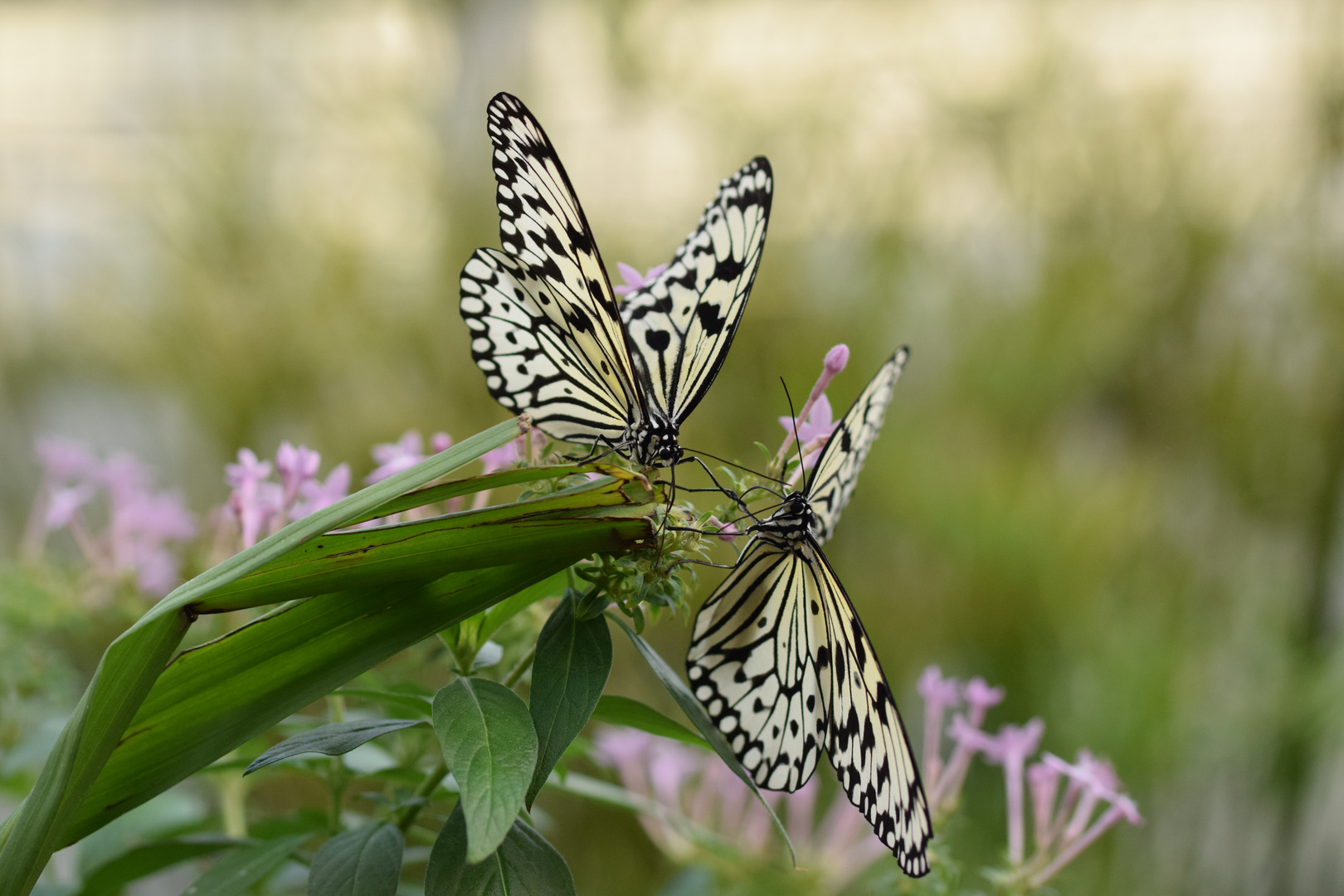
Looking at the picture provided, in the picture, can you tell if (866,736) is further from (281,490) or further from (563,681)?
(281,490)

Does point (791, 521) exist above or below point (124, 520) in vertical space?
below

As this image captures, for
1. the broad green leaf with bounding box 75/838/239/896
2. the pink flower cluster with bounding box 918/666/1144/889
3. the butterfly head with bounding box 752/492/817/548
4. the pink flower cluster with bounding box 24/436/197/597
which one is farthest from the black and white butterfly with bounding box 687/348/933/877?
the pink flower cluster with bounding box 24/436/197/597

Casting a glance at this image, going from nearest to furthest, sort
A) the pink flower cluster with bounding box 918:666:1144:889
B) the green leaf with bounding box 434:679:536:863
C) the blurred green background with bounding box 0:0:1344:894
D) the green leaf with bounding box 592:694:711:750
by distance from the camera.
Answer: the green leaf with bounding box 434:679:536:863 → the green leaf with bounding box 592:694:711:750 → the pink flower cluster with bounding box 918:666:1144:889 → the blurred green background with bounding box 0:0:1344:894

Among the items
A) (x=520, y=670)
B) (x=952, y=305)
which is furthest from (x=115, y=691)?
(x=952, y=305)

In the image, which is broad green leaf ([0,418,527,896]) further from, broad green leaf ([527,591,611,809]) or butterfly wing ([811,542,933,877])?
butterfly wing ([811,542,933,877])

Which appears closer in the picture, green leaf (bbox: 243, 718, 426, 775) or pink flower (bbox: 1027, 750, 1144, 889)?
green leaf (bbox: 243, 718, 426, 775)

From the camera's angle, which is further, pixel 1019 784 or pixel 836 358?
pixel 1019 784

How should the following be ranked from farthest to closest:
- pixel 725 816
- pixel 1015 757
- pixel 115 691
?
pixel 725 816 < pixel 1015 757 < pixel 115 691
